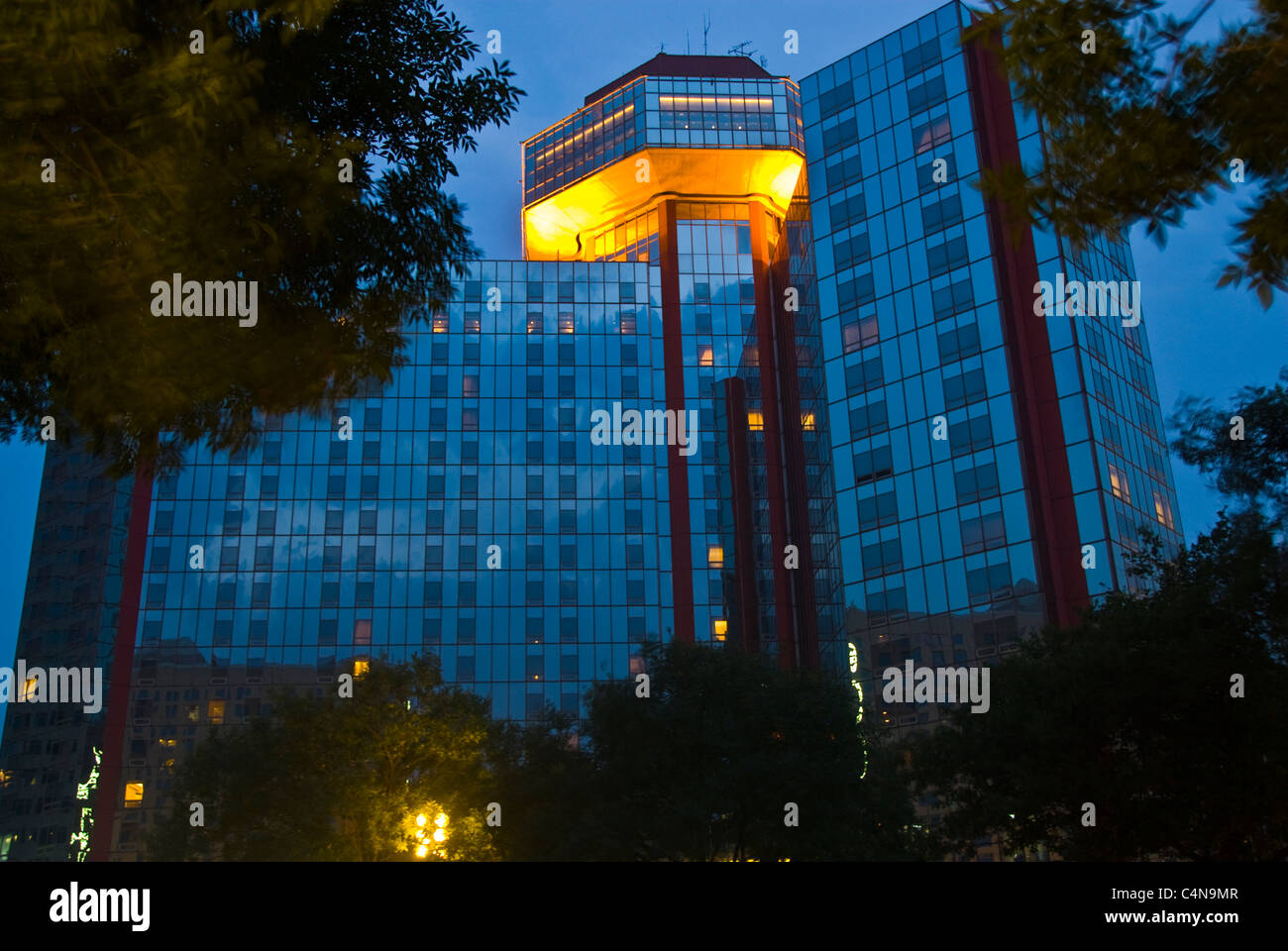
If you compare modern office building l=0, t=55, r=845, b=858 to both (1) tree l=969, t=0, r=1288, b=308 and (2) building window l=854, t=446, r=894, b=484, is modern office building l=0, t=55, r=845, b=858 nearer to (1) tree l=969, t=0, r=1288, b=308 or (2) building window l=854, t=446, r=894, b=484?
(2) building window l=854, t=446, r=894, b=484

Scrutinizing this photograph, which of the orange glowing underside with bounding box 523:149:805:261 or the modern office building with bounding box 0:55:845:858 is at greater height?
the orange glowing underside with bounding box 523:149:805:261

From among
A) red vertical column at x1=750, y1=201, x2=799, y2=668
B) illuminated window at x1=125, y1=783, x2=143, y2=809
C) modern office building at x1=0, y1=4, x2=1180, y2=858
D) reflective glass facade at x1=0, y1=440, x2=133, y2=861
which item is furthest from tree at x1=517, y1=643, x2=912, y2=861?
reflective glass facade at x1=0, y1=440, x2=133, y2=861

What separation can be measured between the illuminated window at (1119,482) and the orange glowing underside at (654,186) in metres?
50.0

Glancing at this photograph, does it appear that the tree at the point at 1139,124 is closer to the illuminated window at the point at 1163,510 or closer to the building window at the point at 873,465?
the building window at the point at 873,465

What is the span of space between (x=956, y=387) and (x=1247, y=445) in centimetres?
4217

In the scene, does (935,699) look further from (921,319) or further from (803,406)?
(803,406)

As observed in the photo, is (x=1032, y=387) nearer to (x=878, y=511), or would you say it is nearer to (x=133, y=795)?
(x=878, y=511)

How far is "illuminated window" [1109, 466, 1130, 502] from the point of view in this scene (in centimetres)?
5866

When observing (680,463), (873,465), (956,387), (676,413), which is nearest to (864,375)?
(873,465)

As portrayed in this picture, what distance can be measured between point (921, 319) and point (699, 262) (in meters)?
40.4

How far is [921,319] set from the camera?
6450cm

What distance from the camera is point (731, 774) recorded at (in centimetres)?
3859

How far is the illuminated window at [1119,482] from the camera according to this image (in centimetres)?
5866

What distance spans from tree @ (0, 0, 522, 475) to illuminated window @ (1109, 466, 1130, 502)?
53.7m
